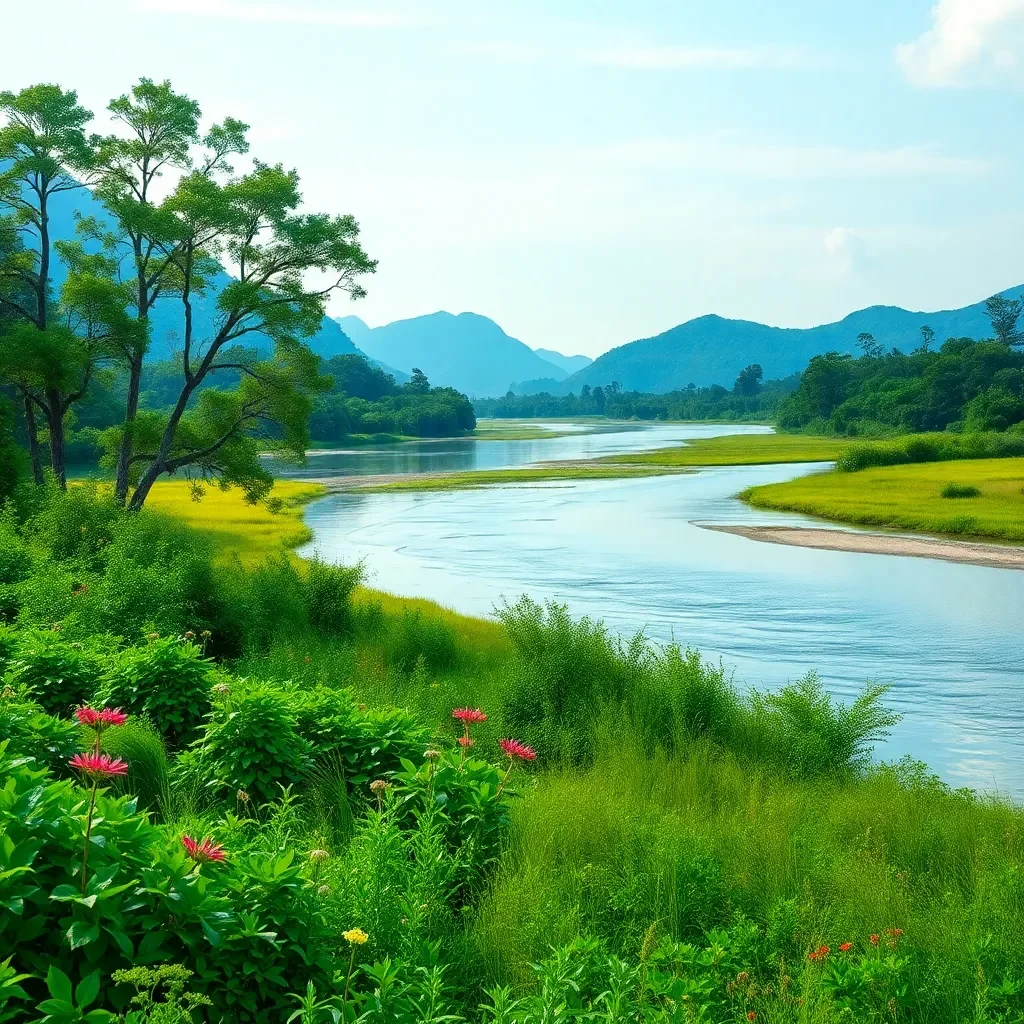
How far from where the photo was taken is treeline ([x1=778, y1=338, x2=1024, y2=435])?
95.6 metres

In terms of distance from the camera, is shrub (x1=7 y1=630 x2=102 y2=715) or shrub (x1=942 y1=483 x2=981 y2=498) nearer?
shrub (x1=7 y1=630 x2=102 y2=715)

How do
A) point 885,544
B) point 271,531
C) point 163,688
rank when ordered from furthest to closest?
point 271,531, point 885,544, point 163,688

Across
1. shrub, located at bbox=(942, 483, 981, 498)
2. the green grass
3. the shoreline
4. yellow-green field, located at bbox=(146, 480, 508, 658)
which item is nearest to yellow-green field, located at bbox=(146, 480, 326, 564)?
yellow-green field, located at bbox=(146, 480, 508, 658)

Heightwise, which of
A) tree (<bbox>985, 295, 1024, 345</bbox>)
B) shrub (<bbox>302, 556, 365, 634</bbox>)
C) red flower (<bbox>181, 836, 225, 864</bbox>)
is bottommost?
shrub (<bbox>302, 556, 365, 634</bbox>)

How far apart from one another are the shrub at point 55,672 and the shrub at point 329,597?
10.4 metres

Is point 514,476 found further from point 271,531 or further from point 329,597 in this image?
point 329,597

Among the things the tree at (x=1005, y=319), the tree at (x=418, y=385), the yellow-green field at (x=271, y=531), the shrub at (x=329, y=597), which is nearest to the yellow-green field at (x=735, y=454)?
the yellow-green field at (x=271, y=531)

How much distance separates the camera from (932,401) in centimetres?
11106

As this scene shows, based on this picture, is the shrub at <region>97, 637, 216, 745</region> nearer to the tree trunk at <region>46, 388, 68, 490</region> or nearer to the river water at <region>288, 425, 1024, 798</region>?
the river water at <region>288, 425, 1024, 798</region>

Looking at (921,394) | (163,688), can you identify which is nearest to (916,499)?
(163,688)

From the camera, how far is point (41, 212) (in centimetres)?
3006

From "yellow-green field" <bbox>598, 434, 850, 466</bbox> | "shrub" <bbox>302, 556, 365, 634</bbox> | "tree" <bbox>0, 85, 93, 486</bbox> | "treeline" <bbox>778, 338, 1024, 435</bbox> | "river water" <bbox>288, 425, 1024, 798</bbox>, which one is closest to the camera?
"river water" <bbox>288, 425, 1024, 798</bbox>

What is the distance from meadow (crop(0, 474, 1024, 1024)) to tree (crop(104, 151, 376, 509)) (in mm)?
18472

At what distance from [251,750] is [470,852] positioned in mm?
1814
